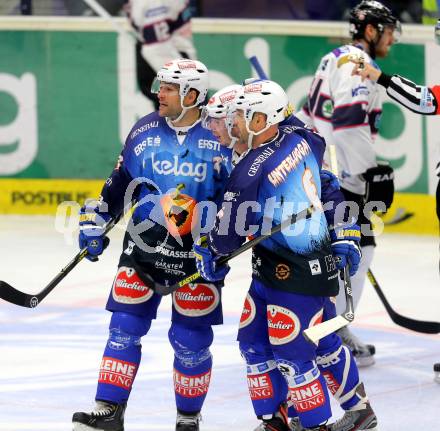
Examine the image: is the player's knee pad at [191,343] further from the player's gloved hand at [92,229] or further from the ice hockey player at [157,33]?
the ice hockey player at [157,33]

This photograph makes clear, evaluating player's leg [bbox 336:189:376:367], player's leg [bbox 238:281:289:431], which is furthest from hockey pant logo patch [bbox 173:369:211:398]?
player's leg [bbox 336:189:376:367]

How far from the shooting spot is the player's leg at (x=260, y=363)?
582 cm

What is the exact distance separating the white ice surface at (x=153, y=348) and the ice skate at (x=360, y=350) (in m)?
0.07

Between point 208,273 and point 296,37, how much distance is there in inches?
215

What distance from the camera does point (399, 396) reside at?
688 centimetres

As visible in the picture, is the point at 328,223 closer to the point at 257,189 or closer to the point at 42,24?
the point at 257,189

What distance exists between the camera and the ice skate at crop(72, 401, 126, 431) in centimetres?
601

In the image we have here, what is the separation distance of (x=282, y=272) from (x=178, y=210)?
0.59m

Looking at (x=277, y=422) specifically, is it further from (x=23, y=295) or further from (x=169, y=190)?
(x=23, y=295)

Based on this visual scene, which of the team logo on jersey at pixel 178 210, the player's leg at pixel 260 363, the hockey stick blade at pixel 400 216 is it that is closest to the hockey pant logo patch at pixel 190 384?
the player's leg at pixel 260 363

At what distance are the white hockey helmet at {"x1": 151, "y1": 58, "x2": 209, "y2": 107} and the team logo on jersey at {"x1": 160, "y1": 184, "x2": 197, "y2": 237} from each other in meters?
0.42

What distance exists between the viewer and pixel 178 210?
A: 600 centimetres

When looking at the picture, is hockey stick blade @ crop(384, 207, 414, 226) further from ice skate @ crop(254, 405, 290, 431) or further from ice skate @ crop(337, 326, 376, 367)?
ice skate @ crop(254, 405, 290, 431)

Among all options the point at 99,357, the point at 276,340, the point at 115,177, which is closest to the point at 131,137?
the point at 115,177
